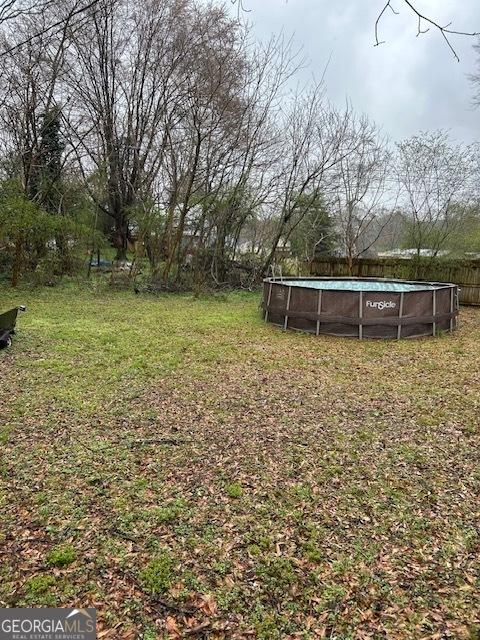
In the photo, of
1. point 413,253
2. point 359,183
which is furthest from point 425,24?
point 413,253

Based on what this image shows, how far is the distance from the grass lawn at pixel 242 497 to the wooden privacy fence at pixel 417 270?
7.73 meters

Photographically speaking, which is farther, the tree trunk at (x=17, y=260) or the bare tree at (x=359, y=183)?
the bare tree at (x=359, y=183)

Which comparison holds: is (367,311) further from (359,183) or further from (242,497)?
(359,183)

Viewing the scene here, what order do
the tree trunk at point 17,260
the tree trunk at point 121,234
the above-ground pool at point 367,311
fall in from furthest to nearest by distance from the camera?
1. the tree trunk at point 121,234
2. the tree trunk at point 17,260
3. the above-ground pool at point 367,311

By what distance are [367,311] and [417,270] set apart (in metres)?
7.08

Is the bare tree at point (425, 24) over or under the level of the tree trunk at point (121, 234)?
under

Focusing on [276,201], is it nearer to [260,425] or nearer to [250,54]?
[250,54]

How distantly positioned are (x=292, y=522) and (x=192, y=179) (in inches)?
421

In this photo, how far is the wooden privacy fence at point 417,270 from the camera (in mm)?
11688

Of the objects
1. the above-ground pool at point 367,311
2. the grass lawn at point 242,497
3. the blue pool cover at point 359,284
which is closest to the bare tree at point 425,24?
the grass lawn at point 242,497

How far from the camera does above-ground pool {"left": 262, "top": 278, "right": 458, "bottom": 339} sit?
6.89 m

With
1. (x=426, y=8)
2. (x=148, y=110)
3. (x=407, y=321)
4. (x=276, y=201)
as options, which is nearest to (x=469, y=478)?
(x=426, y=8)

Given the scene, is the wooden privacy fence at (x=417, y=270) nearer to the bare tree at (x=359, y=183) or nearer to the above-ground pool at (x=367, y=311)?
the bare tree at (x=359, y=183)

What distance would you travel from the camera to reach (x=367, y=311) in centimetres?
689
